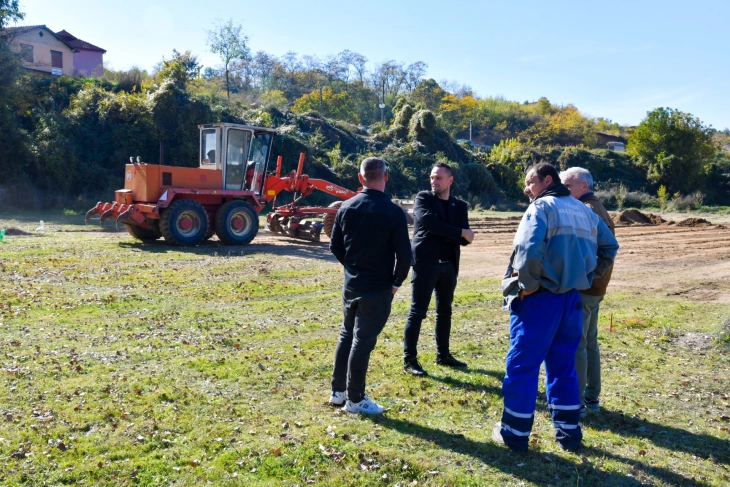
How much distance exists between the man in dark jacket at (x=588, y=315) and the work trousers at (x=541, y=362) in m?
0.37

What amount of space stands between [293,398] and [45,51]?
43519 mm

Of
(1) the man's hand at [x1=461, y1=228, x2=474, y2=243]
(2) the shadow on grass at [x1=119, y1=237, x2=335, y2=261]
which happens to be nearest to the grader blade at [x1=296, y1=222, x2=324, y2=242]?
(2) the shadow on grass at [x1=119, y1=237, x2=335, y2=261]

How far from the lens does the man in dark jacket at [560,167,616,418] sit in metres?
4.68

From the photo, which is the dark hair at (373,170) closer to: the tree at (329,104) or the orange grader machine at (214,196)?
the orange grader machine at (214,196)

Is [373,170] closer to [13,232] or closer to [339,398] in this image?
[339,398]

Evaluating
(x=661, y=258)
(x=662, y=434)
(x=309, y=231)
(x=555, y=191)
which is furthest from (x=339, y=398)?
(x=661, y=258)

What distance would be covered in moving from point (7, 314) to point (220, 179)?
326 inches

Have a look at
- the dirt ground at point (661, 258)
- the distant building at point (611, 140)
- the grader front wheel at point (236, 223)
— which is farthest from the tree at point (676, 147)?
the grader front wheel at point (236, 223)

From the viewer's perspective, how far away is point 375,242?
4.53 m

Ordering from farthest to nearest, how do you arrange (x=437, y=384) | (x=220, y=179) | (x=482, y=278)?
1. (x=220, y=179)
2. (x=482, y=278)
3. (x=437, y=384)

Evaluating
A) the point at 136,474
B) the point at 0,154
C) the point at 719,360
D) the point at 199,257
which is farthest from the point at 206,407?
Result: the point at 0,154

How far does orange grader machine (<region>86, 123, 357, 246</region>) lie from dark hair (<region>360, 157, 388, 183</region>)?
10.5 metres

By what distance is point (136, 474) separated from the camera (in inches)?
148

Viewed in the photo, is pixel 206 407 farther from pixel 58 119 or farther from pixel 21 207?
pixel 58 119
